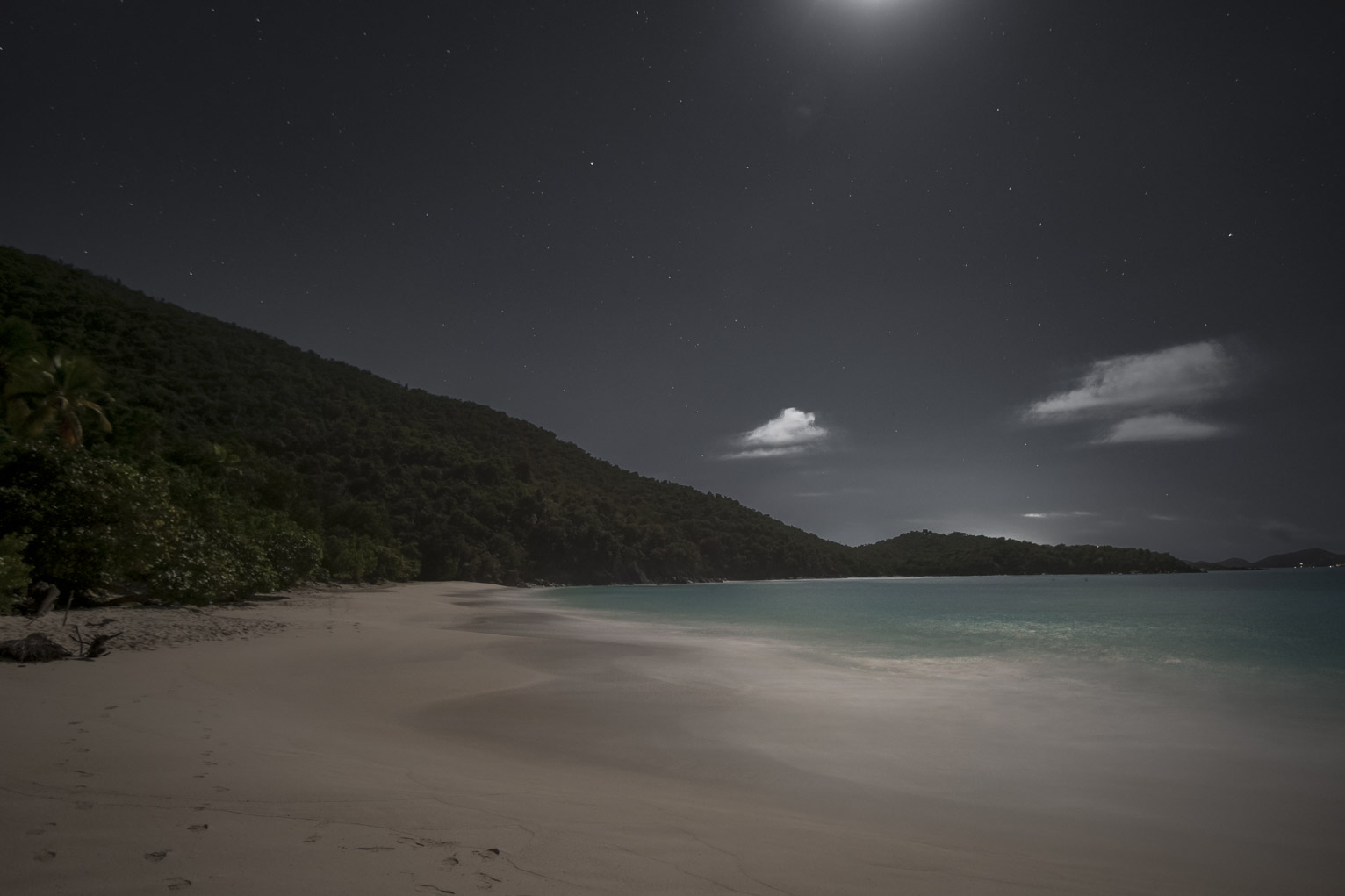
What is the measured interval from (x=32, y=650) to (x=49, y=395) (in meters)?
21.1

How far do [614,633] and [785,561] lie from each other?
119075 millimetres

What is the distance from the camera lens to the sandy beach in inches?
140

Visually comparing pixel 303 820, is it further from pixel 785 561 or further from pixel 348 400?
pixel 785 561

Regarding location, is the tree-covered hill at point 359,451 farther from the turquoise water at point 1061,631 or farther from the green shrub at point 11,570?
the turquoise water at point 1061,631

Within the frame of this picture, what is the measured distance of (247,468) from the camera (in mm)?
47312

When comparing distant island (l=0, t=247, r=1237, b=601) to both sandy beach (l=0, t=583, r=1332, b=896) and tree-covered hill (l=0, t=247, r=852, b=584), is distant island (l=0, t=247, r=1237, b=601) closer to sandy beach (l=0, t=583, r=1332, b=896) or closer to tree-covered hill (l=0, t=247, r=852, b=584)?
tree-covered hill (l=0, t=247, r=852, b=584)

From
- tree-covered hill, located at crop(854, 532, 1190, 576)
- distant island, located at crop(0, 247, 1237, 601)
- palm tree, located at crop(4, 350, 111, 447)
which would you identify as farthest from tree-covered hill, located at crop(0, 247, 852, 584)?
tree-covered hill, located at crop(854, 532, 1190, 576)

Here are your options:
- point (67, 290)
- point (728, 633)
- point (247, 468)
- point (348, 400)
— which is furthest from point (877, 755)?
point (348, 400)

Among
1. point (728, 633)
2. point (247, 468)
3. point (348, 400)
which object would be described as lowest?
point (728, 633)

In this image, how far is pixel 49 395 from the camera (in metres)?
25.0

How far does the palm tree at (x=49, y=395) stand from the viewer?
23859 mm

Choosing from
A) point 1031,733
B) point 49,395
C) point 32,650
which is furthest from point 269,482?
point 1031,733

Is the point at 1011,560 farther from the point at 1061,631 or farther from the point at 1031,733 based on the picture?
the point at 1031,733

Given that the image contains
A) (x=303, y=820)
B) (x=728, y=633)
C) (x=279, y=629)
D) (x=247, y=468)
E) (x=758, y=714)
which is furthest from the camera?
(x=247, y=468)
